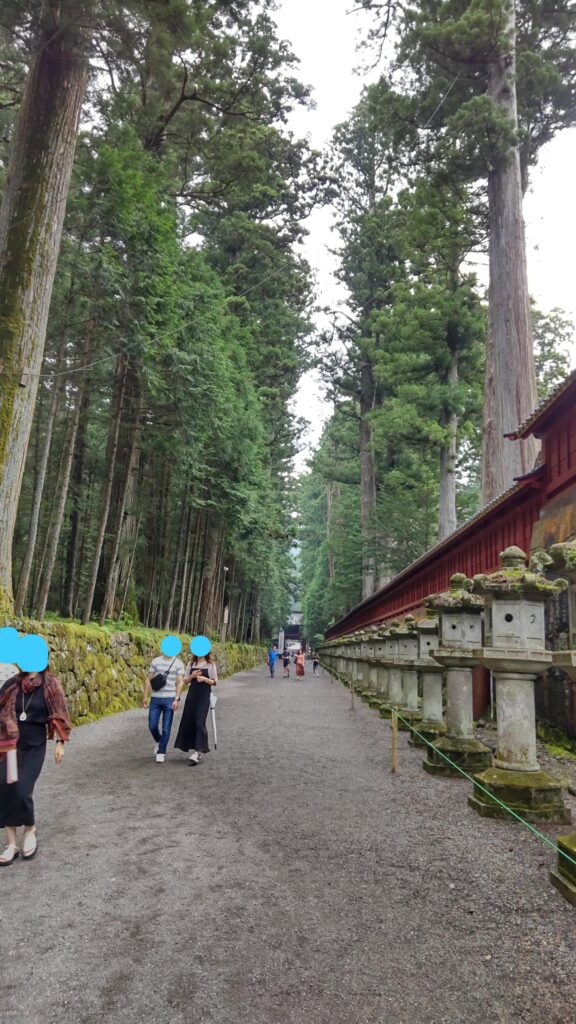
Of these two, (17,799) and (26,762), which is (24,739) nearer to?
(26,762)

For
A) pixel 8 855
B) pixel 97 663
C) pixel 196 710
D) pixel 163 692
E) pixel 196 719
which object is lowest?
pixel 8 855

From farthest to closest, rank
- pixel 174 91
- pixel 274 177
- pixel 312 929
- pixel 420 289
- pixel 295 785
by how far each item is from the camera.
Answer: pixel 274 177 < pixel 420 289 < pixel 174 91 < pixel 295 785 < pixel 312 929

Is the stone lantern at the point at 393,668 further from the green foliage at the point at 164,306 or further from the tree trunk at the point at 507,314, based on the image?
the green foliage at the point at 164,306

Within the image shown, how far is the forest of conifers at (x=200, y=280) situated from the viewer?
8852mm

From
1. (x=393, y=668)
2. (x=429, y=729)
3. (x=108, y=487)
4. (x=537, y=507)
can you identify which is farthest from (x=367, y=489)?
(x=429, y=729)

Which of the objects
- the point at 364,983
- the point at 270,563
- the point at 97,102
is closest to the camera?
the point at 364,983

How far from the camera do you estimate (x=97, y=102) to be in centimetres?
1133

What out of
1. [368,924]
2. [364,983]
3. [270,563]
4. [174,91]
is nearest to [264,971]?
[364,983]

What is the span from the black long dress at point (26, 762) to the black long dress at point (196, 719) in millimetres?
2931

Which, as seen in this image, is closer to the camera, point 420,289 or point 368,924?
point 368,924

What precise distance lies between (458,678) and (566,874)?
3.15 metres

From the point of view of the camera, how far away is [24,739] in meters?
3.75

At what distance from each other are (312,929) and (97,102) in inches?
529

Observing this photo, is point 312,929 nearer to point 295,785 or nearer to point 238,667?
point 295,785
